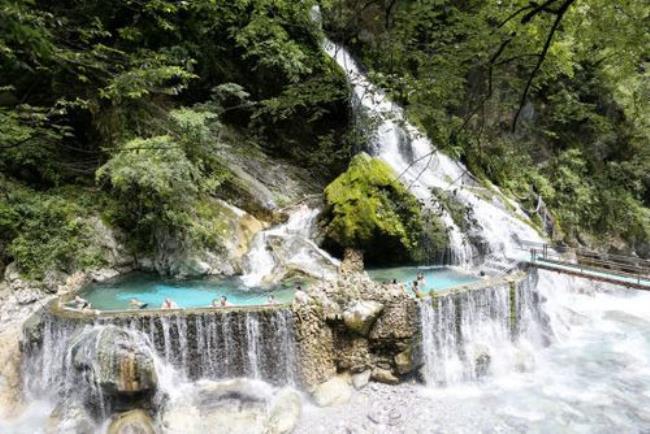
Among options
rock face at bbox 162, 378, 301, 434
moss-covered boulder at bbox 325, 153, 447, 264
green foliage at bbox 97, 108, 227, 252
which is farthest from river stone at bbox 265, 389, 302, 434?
green foliage at bbox 97, 108, 227, 252

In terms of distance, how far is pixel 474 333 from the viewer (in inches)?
380

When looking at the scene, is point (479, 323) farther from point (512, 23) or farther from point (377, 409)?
point (512, 23)

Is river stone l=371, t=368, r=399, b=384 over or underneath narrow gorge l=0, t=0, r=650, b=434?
underneath

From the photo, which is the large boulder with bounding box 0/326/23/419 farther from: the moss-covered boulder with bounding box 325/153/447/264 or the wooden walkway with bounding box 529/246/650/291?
the wooden walkway with bounding box 529/246/650/291

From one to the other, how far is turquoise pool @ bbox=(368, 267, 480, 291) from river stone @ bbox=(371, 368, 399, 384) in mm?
2527

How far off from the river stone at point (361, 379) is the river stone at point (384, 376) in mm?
130

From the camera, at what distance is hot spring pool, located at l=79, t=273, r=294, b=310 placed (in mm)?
9344

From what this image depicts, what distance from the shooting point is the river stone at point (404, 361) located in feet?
27.6

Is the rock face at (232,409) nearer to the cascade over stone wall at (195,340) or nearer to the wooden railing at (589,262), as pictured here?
the cascade over stone wall at (195,340)

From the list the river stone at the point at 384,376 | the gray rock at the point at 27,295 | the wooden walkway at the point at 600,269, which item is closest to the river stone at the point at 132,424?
the river stone at the point at 384,376

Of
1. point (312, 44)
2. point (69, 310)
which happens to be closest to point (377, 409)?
point (69, 310)

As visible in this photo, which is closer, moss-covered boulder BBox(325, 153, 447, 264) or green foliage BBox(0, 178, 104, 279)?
green foliage BBox(0, 178, 104, 279)

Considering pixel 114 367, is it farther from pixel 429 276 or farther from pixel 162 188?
pixel 429 276

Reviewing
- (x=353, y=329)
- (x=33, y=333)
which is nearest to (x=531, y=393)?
(x=353, y=329)
